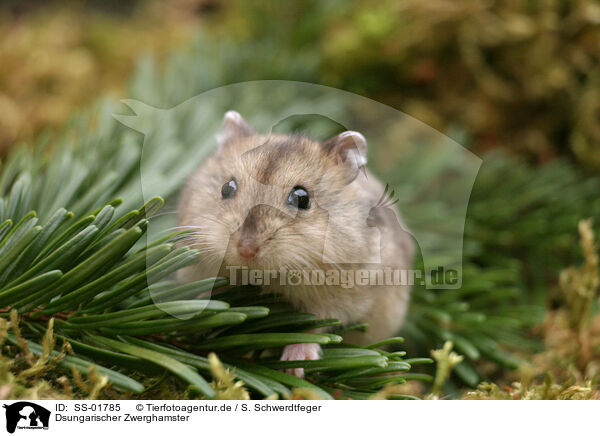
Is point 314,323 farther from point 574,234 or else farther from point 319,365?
point 574,234

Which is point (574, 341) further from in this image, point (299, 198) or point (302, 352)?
point (299, 198)

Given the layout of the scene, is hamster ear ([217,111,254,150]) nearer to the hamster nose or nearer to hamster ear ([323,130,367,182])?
hamster ear ([323,130,367,182])

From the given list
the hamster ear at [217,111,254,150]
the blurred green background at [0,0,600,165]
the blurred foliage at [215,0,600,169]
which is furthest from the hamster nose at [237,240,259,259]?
the blurred foliage at [215,0,600,169]

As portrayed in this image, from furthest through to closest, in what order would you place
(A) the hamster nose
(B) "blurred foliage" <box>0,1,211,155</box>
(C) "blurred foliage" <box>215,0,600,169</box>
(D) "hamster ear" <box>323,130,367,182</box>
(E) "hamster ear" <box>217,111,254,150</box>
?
(B) "blurred foliage" <box>0,1,211,155</box>, (C) "blurred foliage" <box>215,0,600,169</box>, (E) "hamster ear" <box>217,111,254,150</box>, (D) "hamster ear" <box>323,130,367,182</box>, (A) the hamster nose

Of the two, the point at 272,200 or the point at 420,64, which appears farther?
the point at 420,64
